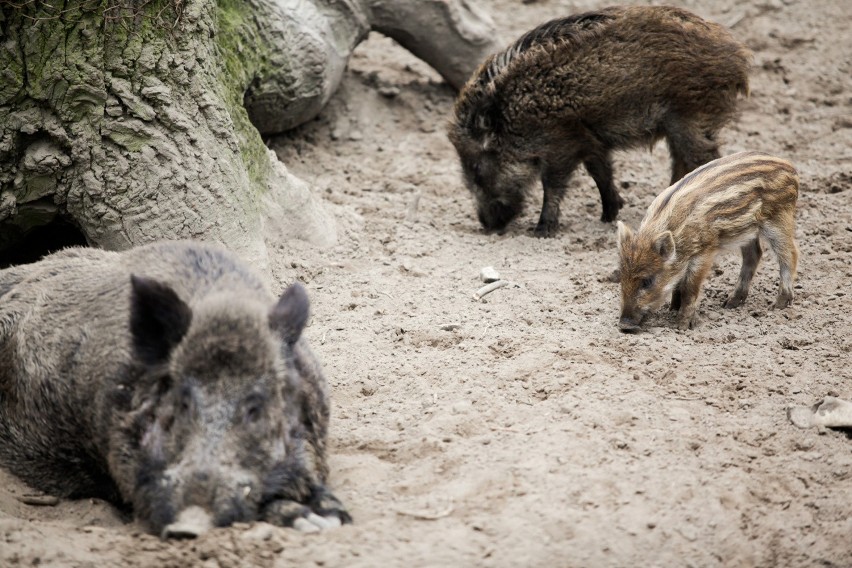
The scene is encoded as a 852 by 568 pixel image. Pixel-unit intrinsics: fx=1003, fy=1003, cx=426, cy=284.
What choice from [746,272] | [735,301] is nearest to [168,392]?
[735,301]

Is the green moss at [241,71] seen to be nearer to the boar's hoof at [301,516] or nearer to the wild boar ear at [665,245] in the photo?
the wild boar ear at [665,245]

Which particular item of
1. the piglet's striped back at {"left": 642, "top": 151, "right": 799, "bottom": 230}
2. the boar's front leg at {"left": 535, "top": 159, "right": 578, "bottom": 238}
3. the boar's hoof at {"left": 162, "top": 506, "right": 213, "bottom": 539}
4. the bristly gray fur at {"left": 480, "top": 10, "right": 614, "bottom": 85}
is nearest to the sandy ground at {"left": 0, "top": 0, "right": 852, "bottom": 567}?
the boar's hoof at {"left": 162, "top": 506, "right": 213, "bottom": 539}

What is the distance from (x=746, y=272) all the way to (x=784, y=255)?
0.96 ft

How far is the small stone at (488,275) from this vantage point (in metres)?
6.86

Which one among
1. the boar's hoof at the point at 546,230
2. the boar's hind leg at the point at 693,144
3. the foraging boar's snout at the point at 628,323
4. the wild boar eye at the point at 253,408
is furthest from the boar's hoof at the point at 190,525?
the boar's hind leg at the point at 693,144

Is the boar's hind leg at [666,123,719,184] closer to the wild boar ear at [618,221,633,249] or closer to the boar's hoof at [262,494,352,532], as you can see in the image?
the wild boar ear at [618,221,633,249]

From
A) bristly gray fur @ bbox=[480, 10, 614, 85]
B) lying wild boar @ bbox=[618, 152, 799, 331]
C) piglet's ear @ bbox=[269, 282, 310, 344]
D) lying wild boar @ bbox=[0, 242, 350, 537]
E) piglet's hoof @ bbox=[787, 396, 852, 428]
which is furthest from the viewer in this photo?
bristly gray fur @ bbox=[480, 10, 614, 85]

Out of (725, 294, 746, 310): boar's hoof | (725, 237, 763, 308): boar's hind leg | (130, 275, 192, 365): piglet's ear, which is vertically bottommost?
(725, 294, 746, 310): boar's hoof

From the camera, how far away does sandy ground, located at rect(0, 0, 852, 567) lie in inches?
156

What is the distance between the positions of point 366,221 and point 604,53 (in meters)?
2.25

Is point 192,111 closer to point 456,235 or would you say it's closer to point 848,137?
point 456,235

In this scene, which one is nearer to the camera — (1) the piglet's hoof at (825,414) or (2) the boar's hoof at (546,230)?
(1) the piglet's hoof at (825,414)

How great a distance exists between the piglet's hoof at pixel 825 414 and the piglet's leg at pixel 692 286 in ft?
4.21

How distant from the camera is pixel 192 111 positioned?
618 cm
